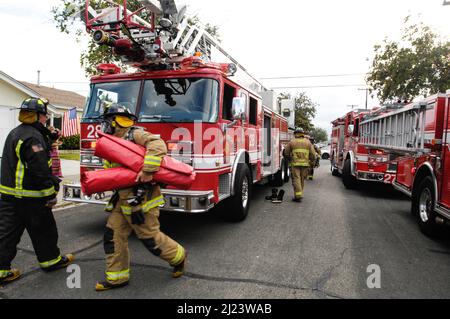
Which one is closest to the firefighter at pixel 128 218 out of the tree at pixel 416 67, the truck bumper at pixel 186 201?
the truck bumper at pixel 186 201

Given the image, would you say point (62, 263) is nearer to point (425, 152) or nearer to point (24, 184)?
point (24, 184)

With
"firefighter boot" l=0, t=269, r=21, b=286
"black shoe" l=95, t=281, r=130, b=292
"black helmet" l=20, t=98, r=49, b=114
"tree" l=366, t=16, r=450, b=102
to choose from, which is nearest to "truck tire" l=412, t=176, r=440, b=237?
"black shoe" l=95, t=281, r=130, b=292

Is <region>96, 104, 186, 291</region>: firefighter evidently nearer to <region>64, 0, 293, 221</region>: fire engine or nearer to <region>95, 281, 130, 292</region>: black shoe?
<region>95, 281, 130, 292</region>: black shoe

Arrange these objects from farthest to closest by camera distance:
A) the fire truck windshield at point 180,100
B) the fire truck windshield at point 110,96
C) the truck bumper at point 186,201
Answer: the fire truck windshield at point 110,96 < the fire truck windshield at point 180,100 < the truck bumper at point 186,201

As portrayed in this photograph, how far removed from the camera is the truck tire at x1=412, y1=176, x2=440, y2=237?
16.8ft

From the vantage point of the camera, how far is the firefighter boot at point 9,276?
330 cm

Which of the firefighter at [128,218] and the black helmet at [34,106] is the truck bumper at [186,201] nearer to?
the firefighter at [128,218]

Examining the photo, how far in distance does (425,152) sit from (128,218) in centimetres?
434

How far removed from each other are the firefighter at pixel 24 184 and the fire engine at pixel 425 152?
4850 millimetres

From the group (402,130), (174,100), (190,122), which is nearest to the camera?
(190,122)

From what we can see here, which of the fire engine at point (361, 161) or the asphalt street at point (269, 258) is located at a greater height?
the fire engine at point (361, 161)

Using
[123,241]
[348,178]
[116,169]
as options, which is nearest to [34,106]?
[116,169]


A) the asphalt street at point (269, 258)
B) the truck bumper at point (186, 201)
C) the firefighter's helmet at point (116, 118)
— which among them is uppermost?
the firefighter's helmet at point (116, 118)

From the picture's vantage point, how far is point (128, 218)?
320 centimetres
